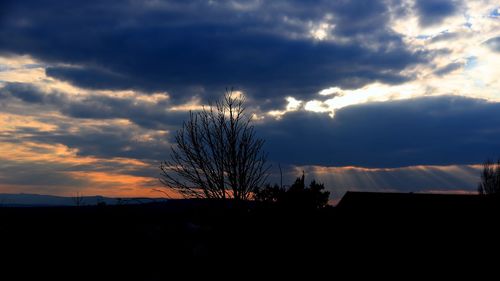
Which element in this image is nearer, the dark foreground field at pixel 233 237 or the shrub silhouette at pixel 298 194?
the dark foreground field at pixel 233 237

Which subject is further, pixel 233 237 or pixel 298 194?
pixel 298 194

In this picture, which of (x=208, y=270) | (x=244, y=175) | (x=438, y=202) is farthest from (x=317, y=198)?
(x=208, y=270)

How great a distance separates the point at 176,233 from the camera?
12.4 m

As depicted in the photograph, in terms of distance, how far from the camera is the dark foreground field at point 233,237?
36.7 ft

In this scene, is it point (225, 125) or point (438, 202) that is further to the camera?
Answer: point (225, 125)

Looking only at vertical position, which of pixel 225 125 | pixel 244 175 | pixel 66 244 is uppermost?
pixel 225 125

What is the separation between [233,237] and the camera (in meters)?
13.4

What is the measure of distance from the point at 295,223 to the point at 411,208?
5.20m

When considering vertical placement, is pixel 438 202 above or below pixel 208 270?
above

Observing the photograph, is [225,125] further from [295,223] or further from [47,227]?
[47,227]

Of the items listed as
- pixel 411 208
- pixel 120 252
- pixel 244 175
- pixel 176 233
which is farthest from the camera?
pixel 244 175

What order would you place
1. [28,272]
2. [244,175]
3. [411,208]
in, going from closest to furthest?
[28,272] < [411,208] < [244,175]

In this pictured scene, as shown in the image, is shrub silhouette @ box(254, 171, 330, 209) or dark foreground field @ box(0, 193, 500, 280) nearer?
dark foreground field @ box(0, 193, 500, 280)

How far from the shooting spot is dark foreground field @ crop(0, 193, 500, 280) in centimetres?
1119
